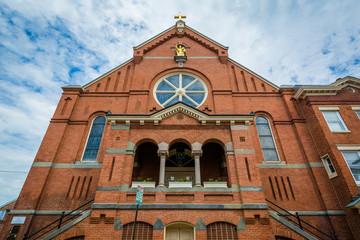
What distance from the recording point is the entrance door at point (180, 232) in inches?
349

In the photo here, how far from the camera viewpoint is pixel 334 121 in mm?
12758

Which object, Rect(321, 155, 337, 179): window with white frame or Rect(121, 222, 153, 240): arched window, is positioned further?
Rect(321, 155, 337, 179): window with white frame

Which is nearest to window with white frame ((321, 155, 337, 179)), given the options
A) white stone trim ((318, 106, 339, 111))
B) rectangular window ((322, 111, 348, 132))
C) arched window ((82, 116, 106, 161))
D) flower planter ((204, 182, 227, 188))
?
rectangular window ((322, 111, 348, 132))

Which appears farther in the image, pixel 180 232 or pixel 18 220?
pixel 18 220

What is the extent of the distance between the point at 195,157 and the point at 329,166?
8.30m

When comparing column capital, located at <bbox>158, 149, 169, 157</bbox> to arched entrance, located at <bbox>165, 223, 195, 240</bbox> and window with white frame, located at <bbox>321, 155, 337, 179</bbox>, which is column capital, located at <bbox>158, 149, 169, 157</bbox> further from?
window with white frame, located at <bbox>321, 155, 337, 179</bbox>

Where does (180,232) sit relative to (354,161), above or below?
below

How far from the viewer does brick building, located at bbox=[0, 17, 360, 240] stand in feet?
29.4

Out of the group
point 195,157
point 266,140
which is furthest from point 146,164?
point 266,140

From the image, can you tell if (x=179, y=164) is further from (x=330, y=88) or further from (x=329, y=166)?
(x=330, y=88)

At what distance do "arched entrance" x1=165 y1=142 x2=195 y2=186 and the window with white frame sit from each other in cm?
809

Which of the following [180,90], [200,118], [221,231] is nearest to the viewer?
[221,231]

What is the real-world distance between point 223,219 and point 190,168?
15.2 ft

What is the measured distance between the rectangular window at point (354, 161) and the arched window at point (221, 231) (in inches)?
300
